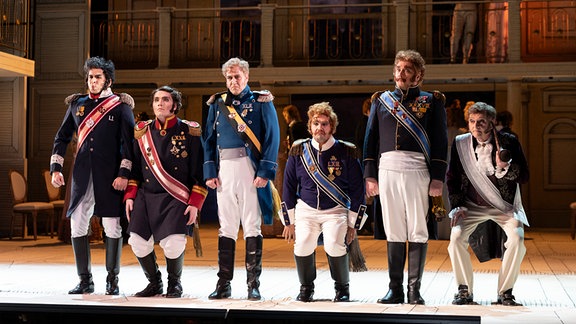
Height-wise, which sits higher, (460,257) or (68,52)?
(68,52)

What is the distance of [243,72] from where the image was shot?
17.9 feet

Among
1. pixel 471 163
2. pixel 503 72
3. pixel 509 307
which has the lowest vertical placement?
pixel 509 307

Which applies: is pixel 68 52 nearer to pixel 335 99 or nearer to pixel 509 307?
pixel 335 99

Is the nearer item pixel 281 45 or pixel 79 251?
pixel 79 251

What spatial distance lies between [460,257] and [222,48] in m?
11.1

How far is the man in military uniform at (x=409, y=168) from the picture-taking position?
5070 mm

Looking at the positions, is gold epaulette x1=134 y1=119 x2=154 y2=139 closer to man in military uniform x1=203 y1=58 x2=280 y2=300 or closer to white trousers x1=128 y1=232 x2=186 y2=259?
man in military uniform x1=203 y1=58 x2=280 y2=300

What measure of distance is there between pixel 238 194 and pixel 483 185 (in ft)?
4.79

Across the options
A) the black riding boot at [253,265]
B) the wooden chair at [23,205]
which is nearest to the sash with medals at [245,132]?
the black riding boot at [253,265]

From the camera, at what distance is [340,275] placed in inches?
205

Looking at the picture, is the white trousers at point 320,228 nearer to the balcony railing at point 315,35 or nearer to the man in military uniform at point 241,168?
the man in military uniform at point 241,168

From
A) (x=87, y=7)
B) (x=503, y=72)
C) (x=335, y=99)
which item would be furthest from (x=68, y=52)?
(x=503, y=72)

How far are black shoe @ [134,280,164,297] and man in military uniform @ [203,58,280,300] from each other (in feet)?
1.18

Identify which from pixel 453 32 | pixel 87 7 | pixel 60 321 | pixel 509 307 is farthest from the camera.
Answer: pixel 453 32
